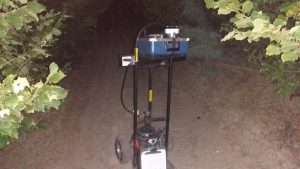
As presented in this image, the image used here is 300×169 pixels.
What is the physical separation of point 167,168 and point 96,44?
11059 mm

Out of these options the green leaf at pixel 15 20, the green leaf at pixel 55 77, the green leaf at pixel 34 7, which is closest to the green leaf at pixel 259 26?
the green leaf at pixel 55 77

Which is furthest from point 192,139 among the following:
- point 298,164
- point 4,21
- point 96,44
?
point 96,44

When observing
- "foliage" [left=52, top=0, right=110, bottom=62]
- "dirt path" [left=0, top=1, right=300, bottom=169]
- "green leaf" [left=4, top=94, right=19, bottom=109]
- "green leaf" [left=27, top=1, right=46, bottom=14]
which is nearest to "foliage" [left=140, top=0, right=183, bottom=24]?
"dirt path" [left=0, top=1, right=300, bottom=169]

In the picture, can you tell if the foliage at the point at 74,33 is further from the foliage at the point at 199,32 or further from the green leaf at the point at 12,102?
the green leaf at the point at 12,102

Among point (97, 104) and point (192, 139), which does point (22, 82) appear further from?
point (97, 104)

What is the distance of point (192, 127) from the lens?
8.55m

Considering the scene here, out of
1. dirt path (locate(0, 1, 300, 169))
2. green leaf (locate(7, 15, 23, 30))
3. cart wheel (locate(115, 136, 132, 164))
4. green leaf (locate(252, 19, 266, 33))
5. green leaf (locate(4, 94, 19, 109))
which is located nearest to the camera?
green leaf (locate(4, 94, 19, 109))

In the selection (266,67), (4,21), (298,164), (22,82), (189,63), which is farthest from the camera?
(189,63)

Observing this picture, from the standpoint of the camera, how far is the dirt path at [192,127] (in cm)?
727

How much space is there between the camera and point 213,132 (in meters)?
8.23

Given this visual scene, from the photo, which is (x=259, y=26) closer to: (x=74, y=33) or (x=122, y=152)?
(x=122, y=152)

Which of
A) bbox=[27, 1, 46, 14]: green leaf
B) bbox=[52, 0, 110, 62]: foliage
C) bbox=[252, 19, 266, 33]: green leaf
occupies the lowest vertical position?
bbox=[52, 0, 110, 62]: foliage

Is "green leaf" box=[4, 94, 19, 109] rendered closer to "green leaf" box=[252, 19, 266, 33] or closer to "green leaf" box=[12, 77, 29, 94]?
"green leaf" box=[12, 77, 29, 94]

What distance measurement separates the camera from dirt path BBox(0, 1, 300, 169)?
23.8 feet
